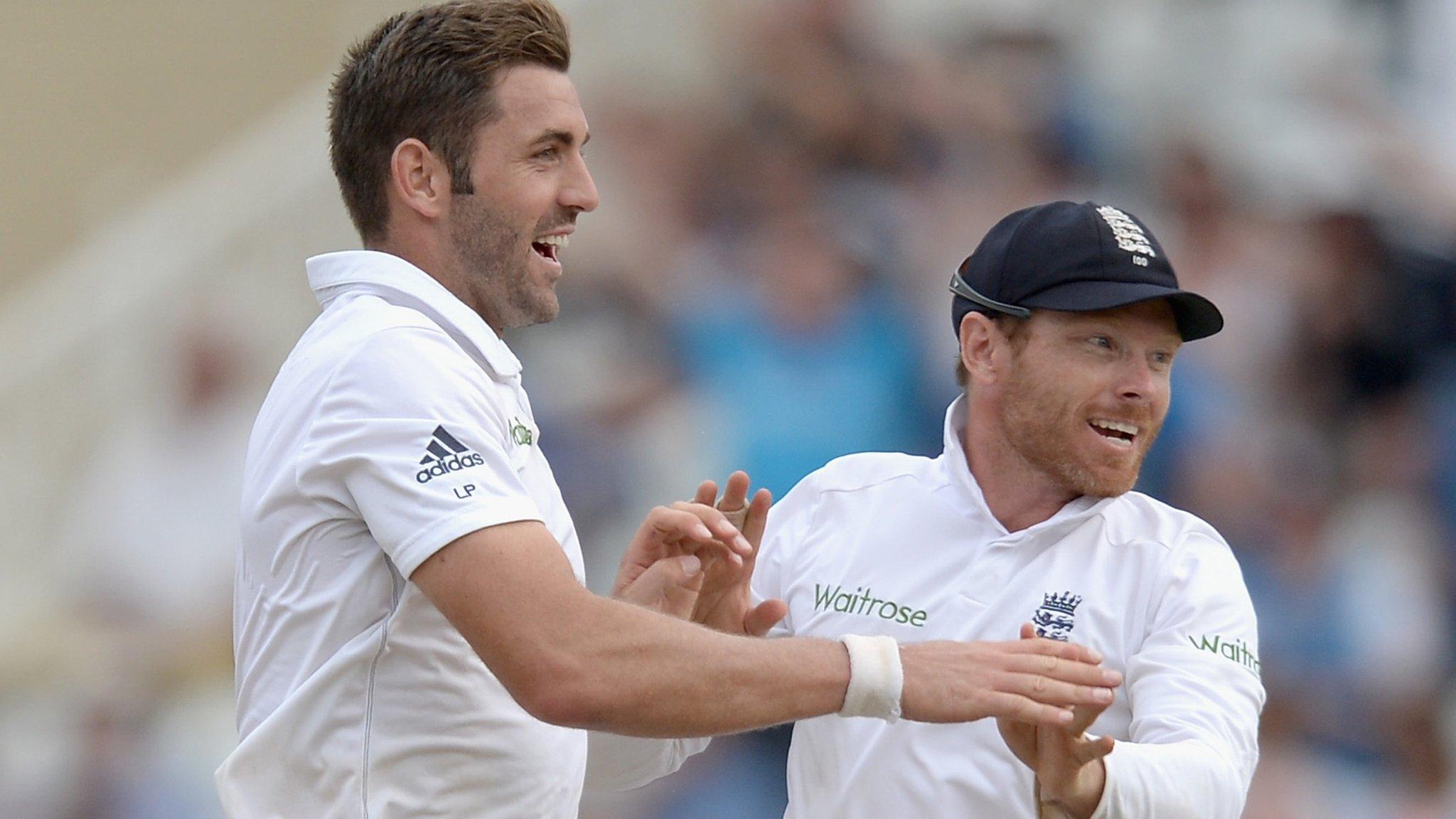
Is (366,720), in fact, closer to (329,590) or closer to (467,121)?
(329,590)

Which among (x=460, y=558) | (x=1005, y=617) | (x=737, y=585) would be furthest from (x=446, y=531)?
(x=1005, y=617)

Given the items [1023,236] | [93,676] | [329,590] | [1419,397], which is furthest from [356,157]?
[93,676]

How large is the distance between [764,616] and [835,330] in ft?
8.27

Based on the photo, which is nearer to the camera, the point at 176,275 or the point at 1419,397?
the point at 1419,397

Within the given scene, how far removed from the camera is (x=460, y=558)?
7.70 ft

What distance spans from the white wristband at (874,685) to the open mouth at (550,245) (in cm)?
91

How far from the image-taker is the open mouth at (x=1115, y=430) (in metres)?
2.89

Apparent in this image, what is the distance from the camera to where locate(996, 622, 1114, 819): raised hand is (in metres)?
2.44

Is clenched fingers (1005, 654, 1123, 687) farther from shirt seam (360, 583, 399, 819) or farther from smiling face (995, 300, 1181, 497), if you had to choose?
shirt seam (360, 583, 399, 819)

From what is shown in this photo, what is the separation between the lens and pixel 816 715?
2.42m

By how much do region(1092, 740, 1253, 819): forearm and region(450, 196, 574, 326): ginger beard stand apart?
1.15 meters

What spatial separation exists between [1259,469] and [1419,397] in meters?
0.49

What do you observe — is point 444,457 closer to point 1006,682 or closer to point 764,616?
point 764,616

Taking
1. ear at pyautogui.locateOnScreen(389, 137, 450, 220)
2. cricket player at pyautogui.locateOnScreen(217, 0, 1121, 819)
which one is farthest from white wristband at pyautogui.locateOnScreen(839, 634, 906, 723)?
ear at pyautogui.locateOnScreen(389, 137, 450, 220)
